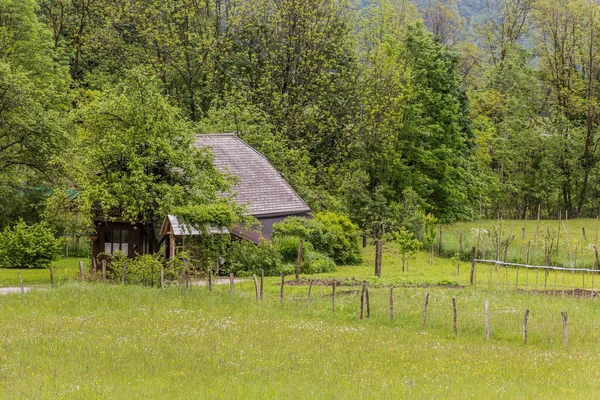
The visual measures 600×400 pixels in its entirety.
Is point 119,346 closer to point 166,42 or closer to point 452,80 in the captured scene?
point 166,42

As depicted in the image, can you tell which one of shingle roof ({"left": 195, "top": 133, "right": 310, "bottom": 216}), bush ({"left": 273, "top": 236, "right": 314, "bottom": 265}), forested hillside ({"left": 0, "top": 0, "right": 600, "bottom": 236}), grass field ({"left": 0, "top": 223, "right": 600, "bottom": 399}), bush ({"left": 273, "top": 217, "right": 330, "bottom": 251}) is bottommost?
grass field ({"left": 0, "top": 223, "right": 600, "bottom": 399})

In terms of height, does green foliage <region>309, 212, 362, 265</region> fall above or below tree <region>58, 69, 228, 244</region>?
below

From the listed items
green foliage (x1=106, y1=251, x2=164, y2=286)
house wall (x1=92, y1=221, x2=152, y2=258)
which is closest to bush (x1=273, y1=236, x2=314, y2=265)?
house wall (x1=92, y1=221, x2=152, y2=258)

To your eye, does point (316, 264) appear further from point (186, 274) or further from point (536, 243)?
point (536, 243)

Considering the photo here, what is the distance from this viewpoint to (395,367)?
20812 millimetres

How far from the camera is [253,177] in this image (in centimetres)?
4962

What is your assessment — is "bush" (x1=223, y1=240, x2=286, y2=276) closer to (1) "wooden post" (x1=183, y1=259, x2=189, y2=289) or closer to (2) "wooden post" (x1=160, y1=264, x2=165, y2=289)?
(1) "wooden post" (x1=183, y1=259, x2=189, y2=289)

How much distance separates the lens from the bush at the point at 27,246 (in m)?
46.4

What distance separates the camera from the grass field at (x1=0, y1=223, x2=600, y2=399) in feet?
60.7

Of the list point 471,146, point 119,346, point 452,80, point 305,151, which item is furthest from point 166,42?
point 119,346

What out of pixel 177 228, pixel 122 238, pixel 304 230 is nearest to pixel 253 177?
pixel 304 230

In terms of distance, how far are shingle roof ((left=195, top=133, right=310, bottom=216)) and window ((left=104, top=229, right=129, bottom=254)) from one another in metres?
7.12

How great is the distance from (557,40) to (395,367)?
59.1 metres

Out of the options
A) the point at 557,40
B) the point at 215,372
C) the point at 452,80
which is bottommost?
the point at 215,372
